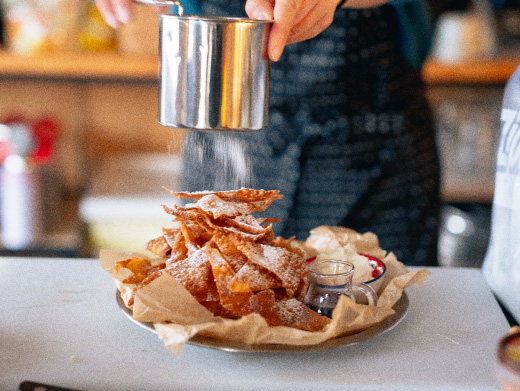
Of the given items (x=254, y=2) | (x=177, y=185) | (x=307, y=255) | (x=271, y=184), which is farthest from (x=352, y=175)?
(x=177, y=185)

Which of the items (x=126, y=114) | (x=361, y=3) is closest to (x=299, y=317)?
(x=361, y=3)

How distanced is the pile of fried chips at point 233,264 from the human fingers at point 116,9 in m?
0.30

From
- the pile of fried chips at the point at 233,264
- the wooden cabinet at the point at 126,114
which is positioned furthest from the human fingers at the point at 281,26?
the wooden cabinet at the point at 126,114

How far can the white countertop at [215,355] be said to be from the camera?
28.0 inches

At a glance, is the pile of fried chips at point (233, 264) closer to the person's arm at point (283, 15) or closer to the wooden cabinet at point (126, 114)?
the person's arm at point (283, 15)

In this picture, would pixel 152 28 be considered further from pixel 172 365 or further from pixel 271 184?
pixel 172 365

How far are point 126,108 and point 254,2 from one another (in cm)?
154

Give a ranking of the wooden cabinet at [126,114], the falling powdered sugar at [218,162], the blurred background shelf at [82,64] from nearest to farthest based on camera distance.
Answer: the falling powdered sugar at [218,162], the blurred background shelf at [82,64], the wooden cabinet at [126,114]

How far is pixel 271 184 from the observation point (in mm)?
1407

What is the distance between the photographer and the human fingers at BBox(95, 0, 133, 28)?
995 mm

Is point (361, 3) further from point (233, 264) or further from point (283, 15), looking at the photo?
point (233, 264)

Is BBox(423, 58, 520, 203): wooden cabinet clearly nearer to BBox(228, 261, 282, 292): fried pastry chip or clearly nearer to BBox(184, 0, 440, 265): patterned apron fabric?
BBox(184, 0, 440, 265): patterned apron fabric

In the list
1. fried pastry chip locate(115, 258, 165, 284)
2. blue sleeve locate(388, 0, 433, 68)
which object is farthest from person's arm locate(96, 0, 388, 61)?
blue sleeve locate(388, 0, 433, 68)

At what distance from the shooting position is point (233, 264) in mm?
833
